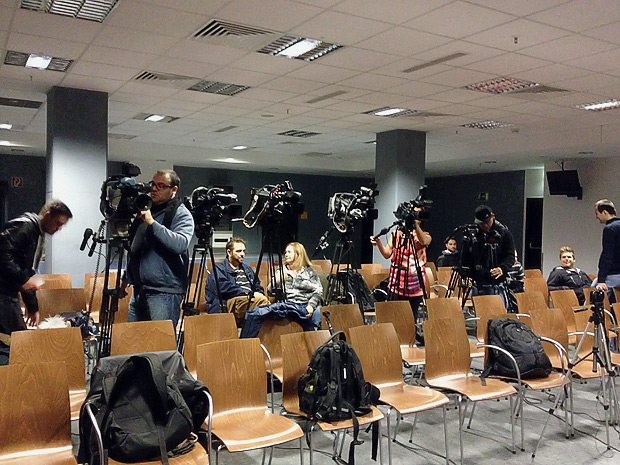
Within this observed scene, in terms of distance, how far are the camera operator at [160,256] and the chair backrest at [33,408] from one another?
937mm

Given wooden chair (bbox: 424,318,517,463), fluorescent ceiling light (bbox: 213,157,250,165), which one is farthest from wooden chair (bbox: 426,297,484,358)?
fluorescent ceiling light (bbox: 213,157,250,165)

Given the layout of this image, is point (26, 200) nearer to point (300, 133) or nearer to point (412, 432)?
point (300, 133)

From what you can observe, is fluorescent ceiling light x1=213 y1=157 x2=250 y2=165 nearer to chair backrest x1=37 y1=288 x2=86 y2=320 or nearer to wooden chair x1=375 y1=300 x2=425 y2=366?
chair backrest x1=37 y1=288 x2=86 y2=320

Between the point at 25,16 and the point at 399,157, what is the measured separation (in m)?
5.95

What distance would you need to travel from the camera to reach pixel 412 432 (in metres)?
3.71

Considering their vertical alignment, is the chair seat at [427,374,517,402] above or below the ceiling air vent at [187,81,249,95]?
below

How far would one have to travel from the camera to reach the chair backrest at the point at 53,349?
288cm

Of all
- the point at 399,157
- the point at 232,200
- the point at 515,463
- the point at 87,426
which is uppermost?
the point at 399,157

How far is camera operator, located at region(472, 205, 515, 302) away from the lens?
5207 mm

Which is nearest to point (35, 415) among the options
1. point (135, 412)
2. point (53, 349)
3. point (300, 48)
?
point (135, 412)

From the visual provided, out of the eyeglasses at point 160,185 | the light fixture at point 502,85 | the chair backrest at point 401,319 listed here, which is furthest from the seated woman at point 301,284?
the light fixture at point 502,85

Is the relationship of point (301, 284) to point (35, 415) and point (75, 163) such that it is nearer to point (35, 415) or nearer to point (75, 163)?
point (35, 415)

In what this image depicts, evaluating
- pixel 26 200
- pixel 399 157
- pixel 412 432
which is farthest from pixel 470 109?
pixel 26 200

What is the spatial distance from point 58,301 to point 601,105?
6.71 metres
